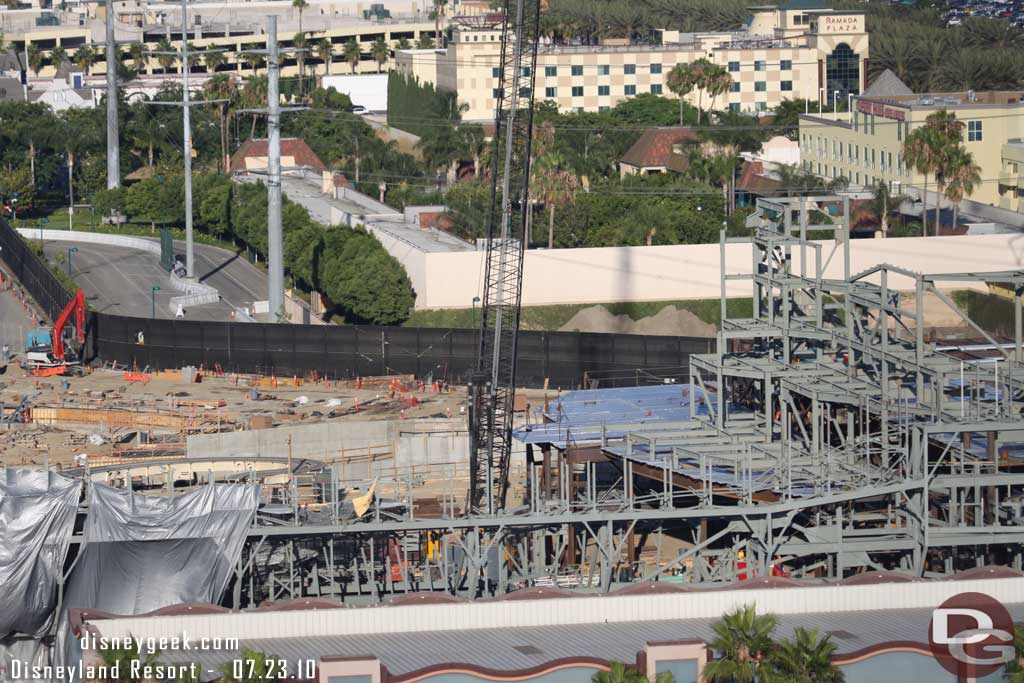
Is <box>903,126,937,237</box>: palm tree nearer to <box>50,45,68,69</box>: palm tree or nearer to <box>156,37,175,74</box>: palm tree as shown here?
<box>156,37,175,74</box>: palm tree

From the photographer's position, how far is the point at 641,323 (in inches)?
3383

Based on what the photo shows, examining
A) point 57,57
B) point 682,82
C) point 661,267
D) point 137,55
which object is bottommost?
point 661,267

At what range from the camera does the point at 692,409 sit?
170ft

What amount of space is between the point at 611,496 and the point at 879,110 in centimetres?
6366

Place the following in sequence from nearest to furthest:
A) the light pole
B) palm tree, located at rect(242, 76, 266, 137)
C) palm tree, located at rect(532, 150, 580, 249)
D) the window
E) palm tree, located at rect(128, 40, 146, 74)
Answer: the light pole < palm tree, located at rect(532, 150, 580, 249) < the window < palm tree, located at rect(242, 76, 266, 137) < palm tree, located at rect(128, 40, 146, 74)

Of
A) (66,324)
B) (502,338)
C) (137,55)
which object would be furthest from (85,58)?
(502,338)

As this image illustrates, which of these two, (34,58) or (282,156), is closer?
(282,156)

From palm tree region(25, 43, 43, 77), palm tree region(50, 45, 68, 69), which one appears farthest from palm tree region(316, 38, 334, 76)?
palm tree region(25, 43, 43, 77)

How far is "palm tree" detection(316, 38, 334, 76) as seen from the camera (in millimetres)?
184500

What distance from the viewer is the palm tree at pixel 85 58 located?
16875cm

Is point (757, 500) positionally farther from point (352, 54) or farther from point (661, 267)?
point (352, 54)

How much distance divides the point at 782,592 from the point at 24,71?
153m

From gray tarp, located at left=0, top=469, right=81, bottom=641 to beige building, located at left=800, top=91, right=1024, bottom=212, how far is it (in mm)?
67309

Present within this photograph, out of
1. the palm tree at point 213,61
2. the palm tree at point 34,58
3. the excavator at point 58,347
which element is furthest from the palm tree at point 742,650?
the palm tree at point 34,58
